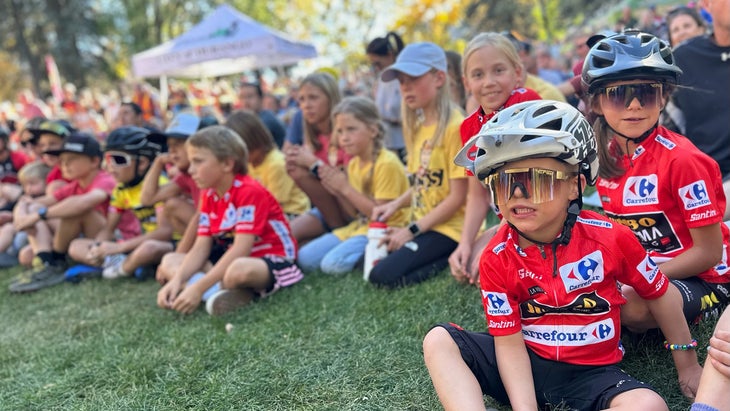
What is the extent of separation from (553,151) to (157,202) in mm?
4630

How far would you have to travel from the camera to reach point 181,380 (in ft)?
11.0

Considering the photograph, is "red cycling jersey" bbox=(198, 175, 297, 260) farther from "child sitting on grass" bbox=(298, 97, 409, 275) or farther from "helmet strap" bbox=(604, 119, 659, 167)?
"helmet strap" bbox=(604, 119, 659, 167)

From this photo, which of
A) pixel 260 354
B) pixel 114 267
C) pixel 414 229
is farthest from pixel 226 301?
pixel 114 267

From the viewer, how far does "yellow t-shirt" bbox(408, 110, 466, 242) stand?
4.45 m

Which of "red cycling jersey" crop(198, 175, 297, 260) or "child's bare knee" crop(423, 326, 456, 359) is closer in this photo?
"child's bare knee" crop(423, 326, 456, 359)

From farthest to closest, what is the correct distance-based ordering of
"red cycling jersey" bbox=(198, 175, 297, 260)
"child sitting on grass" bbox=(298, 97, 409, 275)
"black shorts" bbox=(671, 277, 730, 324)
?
"child sitting on grass" bbox=(298, 97, 409, 275)
"red cycling jersey" bbox=(198, 175, 297, 260)
"black shorts" bbox=(671, 277, 730, 324)

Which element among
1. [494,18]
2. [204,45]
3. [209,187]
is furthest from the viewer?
[494,18]

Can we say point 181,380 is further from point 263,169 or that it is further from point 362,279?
point 263,169

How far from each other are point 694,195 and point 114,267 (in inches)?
211

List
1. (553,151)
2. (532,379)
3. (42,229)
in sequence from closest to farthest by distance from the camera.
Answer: (553,151) < (532,379) < (42,229)

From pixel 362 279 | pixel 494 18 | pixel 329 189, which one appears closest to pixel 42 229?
pixel 329 189

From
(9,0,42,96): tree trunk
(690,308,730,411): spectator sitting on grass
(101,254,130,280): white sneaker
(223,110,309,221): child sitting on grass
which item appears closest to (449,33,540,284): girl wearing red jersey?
(690,308,730,411): spectator sitting on grass

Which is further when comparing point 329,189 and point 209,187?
point 329,189

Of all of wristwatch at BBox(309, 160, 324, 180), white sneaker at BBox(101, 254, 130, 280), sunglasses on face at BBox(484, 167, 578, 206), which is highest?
sunglasses on face at BBox(484, 167, 578, 206)
